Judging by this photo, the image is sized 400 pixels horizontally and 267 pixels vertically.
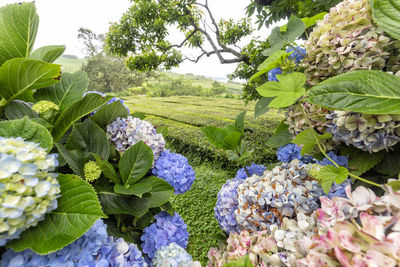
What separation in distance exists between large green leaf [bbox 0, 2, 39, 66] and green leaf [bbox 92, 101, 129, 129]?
28 cm

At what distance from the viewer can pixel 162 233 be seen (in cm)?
77

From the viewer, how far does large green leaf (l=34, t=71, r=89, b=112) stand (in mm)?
734

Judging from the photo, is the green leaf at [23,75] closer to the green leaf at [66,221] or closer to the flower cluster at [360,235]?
the green leaf at [66,221]

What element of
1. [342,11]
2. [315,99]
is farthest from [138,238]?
[342,11]

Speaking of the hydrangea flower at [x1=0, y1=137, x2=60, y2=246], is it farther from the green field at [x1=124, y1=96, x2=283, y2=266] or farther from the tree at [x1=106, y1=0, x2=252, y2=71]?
the tree at [x1=106, y1=0, x2=252, y2=71]

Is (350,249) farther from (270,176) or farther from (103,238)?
(270,176)

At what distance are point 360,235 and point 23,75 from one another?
0.84m

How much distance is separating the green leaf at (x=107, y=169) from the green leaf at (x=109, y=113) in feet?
0.70

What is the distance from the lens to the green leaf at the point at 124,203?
657 millimetres

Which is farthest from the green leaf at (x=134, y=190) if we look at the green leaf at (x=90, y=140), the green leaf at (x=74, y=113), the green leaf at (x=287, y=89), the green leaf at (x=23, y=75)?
the green leaf at (x=287, y=89)

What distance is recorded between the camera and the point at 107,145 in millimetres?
709

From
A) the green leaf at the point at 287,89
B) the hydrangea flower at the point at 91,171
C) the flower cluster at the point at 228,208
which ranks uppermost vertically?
the green leaf at the point at 287,89

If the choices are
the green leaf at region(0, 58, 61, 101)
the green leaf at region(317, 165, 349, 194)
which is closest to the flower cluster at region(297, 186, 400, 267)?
the green leaf at region(317, 165, 349, 194)

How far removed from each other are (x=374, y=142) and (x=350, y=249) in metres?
0.45
